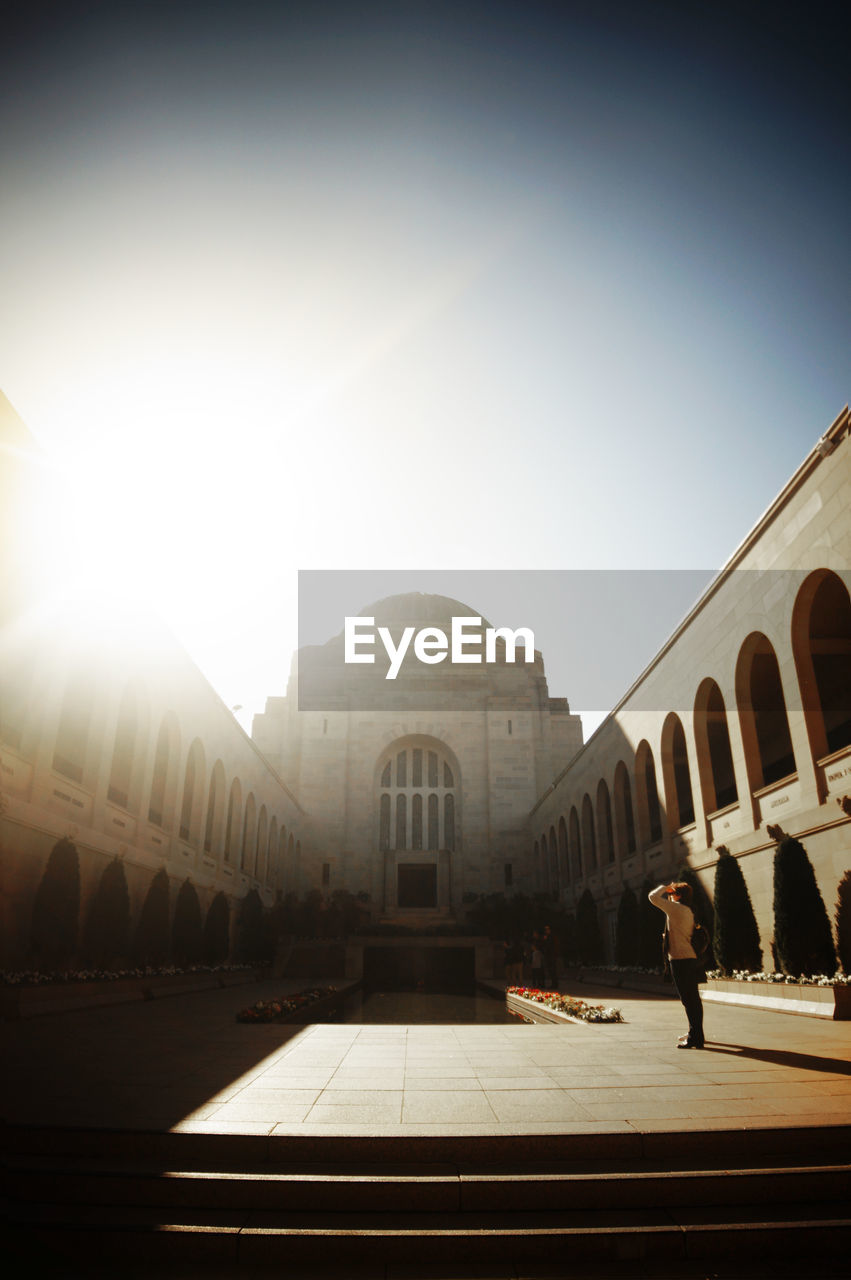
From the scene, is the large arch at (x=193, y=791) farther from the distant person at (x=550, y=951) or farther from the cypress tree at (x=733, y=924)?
the cypress tree at (x=733, y=924)

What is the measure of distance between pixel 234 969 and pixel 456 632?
3027cm

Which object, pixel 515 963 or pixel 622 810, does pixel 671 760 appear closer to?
pixel 622 810

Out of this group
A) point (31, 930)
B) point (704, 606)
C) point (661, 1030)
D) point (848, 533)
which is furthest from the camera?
point (704, 606)

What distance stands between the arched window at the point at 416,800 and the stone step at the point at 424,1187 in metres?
38.3

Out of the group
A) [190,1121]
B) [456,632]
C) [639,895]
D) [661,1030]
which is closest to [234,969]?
[639,895]

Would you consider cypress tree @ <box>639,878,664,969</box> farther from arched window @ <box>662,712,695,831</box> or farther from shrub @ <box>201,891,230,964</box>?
shrub @ <box>201,891,230,964</box>

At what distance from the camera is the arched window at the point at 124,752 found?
19.2 metres

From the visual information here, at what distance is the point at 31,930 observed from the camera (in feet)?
44.1

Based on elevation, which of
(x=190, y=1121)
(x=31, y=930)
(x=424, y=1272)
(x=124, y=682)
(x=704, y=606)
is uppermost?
(x=704, y=606)

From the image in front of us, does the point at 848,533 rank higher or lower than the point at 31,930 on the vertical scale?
higher

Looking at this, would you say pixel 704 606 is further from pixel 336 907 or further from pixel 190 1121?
pixel 336 907

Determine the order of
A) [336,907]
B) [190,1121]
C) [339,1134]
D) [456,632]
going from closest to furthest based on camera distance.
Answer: [339,1134] < [190,1121] < [336,907] < [456,632]

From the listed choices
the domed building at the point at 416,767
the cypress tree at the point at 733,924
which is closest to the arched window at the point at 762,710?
the cypress tree at the point at 733,924

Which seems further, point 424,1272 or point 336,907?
point 336,907
